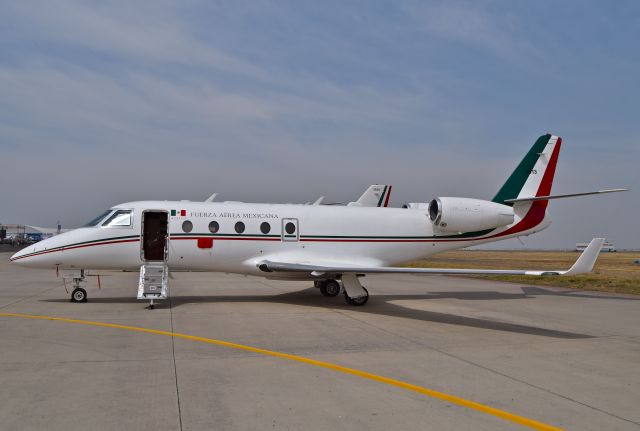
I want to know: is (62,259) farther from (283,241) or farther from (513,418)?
(513,418)

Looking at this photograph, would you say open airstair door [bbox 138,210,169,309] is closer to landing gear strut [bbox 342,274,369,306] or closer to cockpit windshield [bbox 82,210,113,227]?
cockpit windshield [bbox 82,210,113,227]

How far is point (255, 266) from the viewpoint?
626 inches

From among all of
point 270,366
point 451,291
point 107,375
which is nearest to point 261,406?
A: point 270,366

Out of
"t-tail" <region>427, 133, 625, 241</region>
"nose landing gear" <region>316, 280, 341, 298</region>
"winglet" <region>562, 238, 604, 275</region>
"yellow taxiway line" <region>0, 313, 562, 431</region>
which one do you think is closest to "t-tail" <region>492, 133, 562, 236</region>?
"t-tail" <region>427, 133, 625, 241</region>

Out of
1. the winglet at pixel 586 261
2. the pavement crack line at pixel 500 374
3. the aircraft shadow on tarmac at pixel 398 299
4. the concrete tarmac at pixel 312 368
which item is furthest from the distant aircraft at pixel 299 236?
the pavement crack line at pixel 500 374

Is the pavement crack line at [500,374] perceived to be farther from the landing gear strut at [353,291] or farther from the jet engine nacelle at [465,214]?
the jet engine nacelle at [465,214]

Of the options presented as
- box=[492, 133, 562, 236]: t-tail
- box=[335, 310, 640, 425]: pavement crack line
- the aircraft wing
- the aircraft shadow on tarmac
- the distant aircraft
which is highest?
box=[492, 133, 562, 236]: t-tail

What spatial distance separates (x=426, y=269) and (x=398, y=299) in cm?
419

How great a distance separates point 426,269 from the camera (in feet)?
45.3

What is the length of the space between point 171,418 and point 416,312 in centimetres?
994

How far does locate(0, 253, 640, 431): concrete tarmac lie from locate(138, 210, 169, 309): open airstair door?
66 cm

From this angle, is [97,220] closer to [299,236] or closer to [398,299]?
[299,236]

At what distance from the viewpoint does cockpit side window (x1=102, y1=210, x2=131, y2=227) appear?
→ 1516 cm

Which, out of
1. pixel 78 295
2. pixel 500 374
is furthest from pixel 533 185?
pixel 78 295
